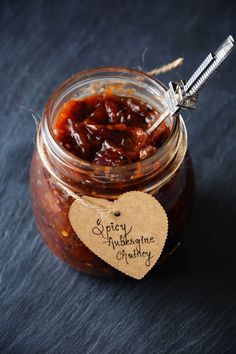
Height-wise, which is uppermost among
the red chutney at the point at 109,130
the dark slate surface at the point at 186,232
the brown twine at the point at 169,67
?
the brown twine at the point at 169,67

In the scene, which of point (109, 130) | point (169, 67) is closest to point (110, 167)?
point (109, 130)

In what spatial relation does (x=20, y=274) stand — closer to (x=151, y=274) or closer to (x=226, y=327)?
(x=151, y=274)

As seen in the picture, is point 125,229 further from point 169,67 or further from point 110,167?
point 169,67

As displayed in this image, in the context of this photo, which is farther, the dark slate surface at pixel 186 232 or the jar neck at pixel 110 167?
the dark slate surface at pixel 186 232

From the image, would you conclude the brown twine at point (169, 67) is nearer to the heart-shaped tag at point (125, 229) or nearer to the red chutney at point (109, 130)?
the red chutney at point (109, 130)

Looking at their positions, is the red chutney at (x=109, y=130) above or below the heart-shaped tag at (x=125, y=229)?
above

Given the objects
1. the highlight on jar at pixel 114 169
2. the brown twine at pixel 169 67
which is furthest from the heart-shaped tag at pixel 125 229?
the brown twine at pixel 169 67

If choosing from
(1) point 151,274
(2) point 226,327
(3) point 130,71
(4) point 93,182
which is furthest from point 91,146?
(2) point 226,327

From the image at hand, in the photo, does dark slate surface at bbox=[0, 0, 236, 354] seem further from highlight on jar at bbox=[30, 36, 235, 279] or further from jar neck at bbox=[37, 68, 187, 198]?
jar neck at bbox=[37, 68, 187, 198]
